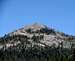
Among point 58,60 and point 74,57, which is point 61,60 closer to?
point 58,60

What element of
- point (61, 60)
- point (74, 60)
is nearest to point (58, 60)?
point (61, 60)

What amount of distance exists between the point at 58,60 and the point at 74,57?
93475mm

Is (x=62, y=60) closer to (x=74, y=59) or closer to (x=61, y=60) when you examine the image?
(x=61, y=60)

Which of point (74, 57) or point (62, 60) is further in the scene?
point (62, 60)

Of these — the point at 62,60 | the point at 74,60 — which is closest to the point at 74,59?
the point at 74,60

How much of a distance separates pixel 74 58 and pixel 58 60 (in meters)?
93.3

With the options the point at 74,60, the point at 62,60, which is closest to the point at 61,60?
the point at 62,60

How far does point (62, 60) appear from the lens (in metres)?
154

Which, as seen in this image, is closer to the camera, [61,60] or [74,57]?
[74,57]

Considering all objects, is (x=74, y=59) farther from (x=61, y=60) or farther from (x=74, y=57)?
(x=61, y=60)

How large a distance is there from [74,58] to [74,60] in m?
1.09

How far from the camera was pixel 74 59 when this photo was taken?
7169 centimetres

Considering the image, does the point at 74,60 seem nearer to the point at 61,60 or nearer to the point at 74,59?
the point at 74,59

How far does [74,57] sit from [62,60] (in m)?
83.7
